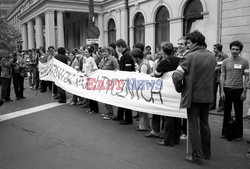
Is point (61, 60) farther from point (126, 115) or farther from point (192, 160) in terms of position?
point (192, 160)

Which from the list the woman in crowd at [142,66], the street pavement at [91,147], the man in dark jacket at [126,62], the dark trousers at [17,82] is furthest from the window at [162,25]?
the woman in crowd at [142,66]

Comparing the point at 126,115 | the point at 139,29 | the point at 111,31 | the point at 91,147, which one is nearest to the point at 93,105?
the point at 126,115

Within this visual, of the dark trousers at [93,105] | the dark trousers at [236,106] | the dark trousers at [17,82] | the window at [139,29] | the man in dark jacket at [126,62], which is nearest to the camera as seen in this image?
the dark trousers at [236,106]

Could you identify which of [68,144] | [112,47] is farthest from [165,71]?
[112,47]

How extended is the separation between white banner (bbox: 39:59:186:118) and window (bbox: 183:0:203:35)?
1178cm

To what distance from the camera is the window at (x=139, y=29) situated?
23.8m

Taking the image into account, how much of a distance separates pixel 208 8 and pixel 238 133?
12.5 meters

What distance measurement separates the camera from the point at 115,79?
6.48 metres

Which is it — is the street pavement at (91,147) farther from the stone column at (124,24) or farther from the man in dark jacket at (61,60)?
the stone column at (124,24)

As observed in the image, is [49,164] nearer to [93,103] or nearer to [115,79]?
[115,79]

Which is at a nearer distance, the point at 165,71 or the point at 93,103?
the point at 165,71

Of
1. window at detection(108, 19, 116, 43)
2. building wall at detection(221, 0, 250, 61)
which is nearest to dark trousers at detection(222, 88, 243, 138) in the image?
building wall at detection(221, 0, 250, 61)

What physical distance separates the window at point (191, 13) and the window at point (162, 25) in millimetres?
2047

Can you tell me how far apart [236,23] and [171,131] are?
9337mm
